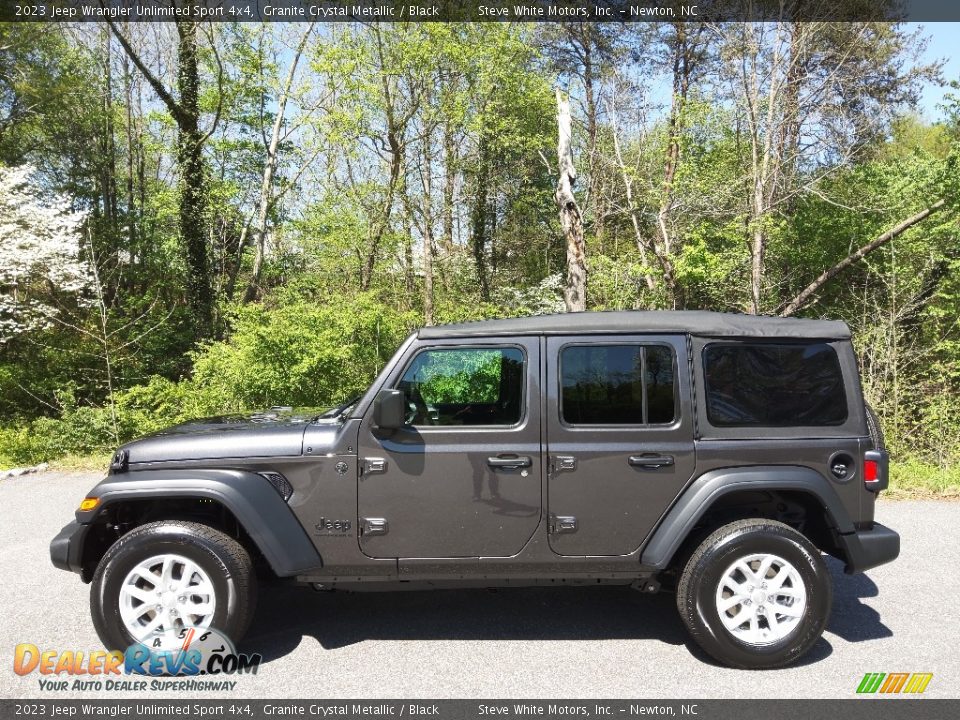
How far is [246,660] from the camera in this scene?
365 cm

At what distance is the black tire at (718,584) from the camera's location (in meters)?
3.54

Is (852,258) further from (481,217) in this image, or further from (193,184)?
(193,184)

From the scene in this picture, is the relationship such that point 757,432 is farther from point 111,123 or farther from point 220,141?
point 111,123

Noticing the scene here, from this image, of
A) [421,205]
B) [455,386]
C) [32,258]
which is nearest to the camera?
[455,386]

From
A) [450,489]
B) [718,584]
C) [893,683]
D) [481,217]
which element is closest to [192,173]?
[481,217]

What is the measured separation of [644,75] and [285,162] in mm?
11901

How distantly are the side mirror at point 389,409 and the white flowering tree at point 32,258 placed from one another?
15759mm

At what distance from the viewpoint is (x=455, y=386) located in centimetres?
411

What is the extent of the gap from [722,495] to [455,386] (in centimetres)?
163

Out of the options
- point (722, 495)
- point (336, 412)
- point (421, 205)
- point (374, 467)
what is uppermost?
point (421, 205)

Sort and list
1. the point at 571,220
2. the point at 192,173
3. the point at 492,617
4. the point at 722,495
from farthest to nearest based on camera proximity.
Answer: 1. the point at 192,173
2. the point at 571,220
3. the point at 492,617
4. the point at 722,495

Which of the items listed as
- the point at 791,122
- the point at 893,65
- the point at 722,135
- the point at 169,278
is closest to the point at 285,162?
the point at 169,278

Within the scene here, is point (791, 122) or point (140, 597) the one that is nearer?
point (140, 597)

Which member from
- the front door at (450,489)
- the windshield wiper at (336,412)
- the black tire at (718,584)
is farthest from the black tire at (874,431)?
the windshield wiper at (336,412)
